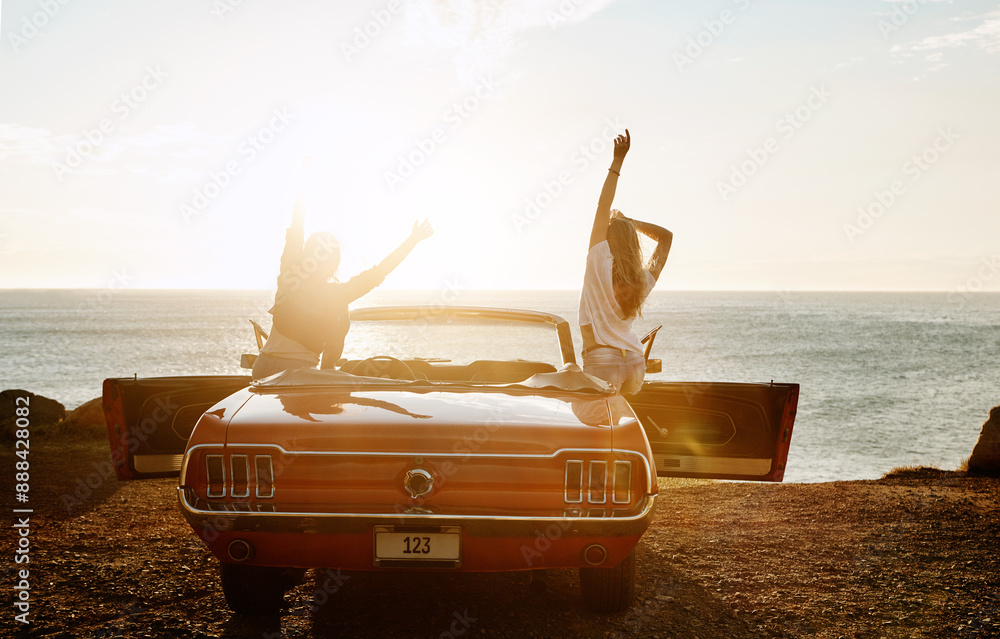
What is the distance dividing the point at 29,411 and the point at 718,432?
1269 cm

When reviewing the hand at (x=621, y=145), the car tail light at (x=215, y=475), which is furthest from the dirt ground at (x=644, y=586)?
the hand at (x=621, y=145)

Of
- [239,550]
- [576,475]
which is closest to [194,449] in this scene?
[239,550]

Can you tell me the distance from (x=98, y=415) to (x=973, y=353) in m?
59.9

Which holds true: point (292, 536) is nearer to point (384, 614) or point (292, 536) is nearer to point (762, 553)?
point (384, 614)

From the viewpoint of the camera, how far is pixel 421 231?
14.7ft

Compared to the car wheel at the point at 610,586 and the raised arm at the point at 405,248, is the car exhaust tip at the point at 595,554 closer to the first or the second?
the car wheel at the point at 610,586

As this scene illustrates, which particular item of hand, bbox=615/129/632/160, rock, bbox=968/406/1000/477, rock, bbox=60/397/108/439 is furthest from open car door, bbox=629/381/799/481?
rock, bbox=60/397/108/439

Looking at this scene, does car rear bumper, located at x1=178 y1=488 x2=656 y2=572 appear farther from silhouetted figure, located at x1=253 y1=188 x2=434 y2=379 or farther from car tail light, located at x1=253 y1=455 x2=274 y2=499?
silhouetted figure, located at x1=253 y1=188 x2=434 y2=379

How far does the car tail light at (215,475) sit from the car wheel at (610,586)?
5.75 feet

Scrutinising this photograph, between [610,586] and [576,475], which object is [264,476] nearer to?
[576,475]

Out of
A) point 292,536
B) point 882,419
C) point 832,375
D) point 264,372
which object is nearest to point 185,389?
point 264,372

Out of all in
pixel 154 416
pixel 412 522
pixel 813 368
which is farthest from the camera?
pixel 813 368

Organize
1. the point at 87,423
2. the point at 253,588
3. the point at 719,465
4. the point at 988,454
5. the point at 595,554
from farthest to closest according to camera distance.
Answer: the point at 87,423
the point at 988,454
the point at 719,465
the point at 253,588
the point at 595,554

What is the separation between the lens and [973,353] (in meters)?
54.6
